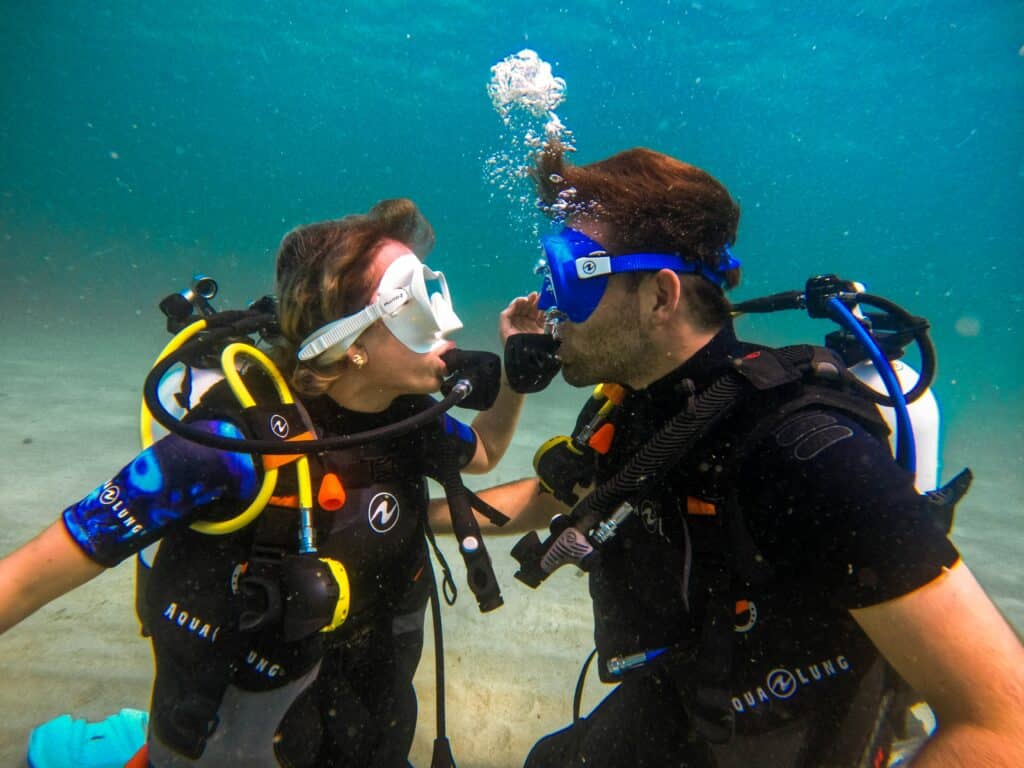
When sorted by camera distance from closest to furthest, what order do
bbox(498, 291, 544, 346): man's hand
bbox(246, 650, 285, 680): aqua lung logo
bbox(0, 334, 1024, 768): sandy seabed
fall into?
bbox(246, 650, 285, 680): aqua lung logo < bbox(498, 291, 544, 346): man's hand < bbox(0, 334, 1024, 768): sandy seabed

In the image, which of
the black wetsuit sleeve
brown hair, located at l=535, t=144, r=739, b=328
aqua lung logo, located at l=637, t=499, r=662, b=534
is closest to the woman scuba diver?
aqua lung logo, located at l=637, t=499, r=662, b=534

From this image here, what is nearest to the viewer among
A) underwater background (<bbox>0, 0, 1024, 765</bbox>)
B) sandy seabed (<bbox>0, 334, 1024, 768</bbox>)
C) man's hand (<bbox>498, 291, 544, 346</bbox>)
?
man's hand (<bbox>498, 291, 544, 346</bbox>)

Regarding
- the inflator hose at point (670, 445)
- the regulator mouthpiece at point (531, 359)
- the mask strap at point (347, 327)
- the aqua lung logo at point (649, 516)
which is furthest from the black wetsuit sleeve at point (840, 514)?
the mask strap at point (347, 327)

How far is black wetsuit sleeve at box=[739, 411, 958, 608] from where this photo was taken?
4.94ft

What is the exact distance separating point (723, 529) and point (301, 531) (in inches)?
62.6

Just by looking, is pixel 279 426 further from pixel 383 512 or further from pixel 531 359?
pixel 531 359

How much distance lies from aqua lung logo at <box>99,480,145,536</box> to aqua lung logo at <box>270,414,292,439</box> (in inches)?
20.8

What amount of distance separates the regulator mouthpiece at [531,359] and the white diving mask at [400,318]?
12.4 inches

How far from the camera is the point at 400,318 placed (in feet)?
7.94

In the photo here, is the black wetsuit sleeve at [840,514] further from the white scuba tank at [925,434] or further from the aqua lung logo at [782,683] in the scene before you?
the white scuba tank at [925,434]

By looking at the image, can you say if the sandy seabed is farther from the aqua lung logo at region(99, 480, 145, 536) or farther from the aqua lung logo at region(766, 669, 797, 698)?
the aqua lung logo at region(99, 480, 145, 536)

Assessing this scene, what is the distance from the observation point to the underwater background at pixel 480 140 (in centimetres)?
1144

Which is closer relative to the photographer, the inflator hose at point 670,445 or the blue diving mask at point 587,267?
the inflator hose at point 670,445

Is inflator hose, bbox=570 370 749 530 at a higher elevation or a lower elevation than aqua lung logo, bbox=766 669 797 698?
higher
